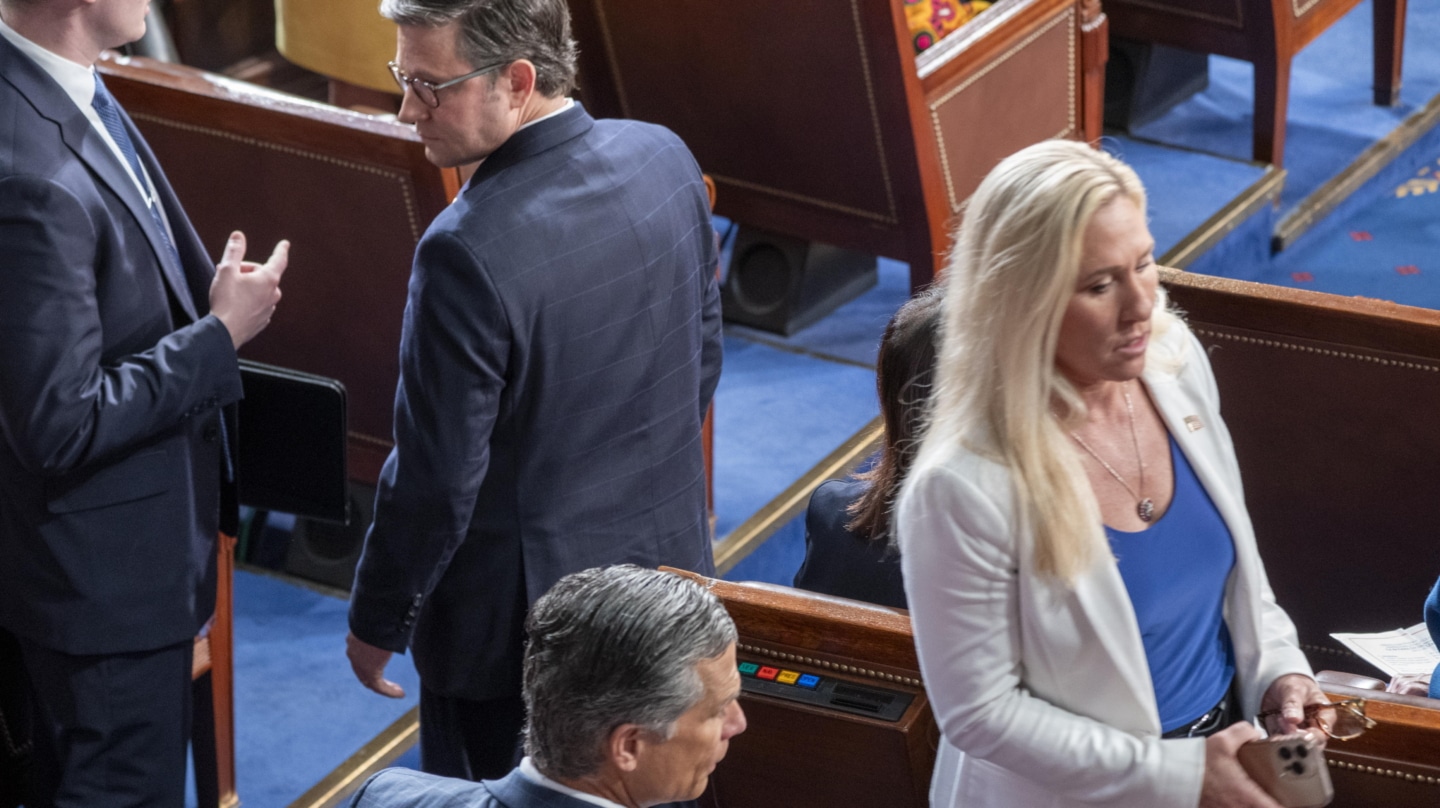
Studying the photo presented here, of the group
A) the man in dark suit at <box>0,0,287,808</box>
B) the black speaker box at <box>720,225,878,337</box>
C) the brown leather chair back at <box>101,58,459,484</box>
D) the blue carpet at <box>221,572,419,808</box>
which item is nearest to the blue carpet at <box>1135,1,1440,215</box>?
the black speaker box at <box>720,225,878,337</box>

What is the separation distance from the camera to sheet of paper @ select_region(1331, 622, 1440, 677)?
2361 mm

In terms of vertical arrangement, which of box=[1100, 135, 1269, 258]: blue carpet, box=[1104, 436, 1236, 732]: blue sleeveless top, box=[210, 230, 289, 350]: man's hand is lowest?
box=[1100, 135, 1269, 258]: blue carpet

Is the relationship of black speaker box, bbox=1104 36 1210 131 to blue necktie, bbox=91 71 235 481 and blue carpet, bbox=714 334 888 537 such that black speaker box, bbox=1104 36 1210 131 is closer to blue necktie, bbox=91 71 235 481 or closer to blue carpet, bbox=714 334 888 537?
blue carpet, bbox=714 334 888 537

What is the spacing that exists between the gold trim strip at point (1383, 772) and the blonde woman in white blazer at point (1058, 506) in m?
0.22

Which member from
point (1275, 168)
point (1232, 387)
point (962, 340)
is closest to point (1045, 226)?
point (962, 340)

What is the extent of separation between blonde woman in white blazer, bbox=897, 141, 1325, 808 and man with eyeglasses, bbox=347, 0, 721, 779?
2.04 ft

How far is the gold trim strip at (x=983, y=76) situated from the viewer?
4.08 meters

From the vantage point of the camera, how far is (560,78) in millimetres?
2191

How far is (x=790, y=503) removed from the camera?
12.4 feet

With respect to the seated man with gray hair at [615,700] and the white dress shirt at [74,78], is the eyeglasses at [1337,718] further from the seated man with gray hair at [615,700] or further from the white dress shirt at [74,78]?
the white dress shirt at [74,78]

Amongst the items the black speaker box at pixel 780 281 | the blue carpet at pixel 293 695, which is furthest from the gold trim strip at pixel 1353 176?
the blue carpet at pixel 293 695

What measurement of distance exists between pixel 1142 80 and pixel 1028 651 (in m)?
4.21

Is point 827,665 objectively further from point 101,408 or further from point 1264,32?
point 1264,32

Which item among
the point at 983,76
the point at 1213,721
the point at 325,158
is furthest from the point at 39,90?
the point at 983,76
